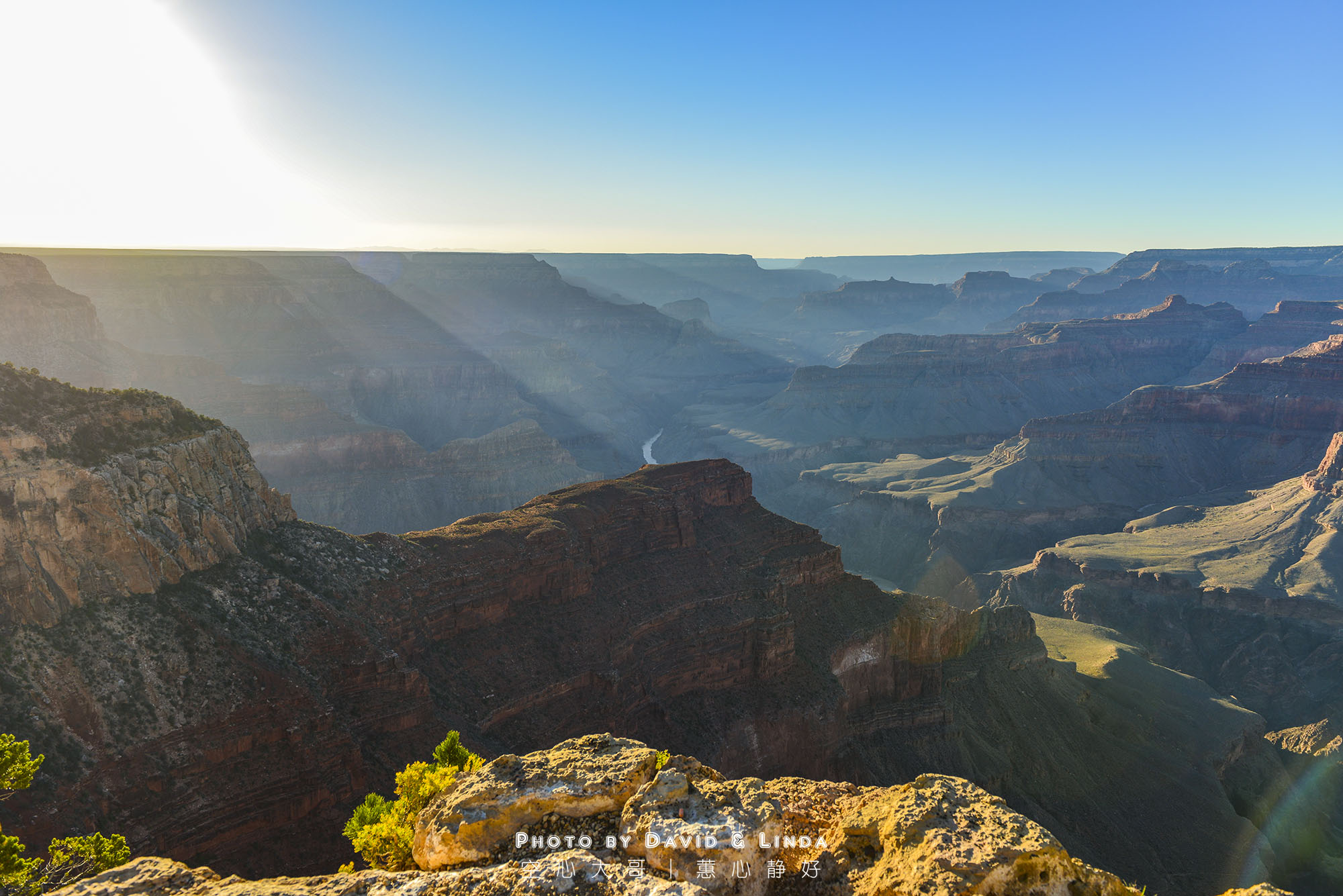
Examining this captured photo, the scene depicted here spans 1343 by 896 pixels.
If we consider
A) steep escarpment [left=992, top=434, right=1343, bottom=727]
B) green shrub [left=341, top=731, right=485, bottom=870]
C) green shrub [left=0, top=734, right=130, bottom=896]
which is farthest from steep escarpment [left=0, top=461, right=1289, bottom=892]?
steep escarpment [left=992, top=434, right=1343, bottom=727]

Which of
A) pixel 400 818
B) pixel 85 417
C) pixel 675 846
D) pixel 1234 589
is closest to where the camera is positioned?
pixel 675 846

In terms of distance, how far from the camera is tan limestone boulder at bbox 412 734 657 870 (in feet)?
60.0

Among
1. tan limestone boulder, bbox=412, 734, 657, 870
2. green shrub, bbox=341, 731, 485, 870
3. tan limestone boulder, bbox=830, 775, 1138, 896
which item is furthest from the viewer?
green shrub, bbox=341, 731, 485, 870

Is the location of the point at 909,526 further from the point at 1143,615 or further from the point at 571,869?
the point at 571,869

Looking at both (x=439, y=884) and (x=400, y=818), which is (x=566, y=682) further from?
(x=439, y=884)

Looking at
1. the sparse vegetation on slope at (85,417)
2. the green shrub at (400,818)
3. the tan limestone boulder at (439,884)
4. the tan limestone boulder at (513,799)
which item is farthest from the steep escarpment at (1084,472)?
the tan limestone boulder at (439,884)

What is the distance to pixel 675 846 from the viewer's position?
1736 centimetres

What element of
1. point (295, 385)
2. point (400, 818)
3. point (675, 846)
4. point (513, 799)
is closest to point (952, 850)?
point (675, 846)

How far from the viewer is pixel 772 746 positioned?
54469 mm

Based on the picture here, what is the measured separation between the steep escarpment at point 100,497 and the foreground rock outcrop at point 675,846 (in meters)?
20.9

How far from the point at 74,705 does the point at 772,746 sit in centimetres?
3958

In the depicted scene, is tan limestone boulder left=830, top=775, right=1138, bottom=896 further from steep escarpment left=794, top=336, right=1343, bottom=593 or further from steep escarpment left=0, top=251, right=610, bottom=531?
steep escarpment left=0, top=251, right=610, bottom=531

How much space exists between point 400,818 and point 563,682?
82.9 ft

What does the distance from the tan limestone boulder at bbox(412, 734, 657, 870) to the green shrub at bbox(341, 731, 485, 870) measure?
1.79 meters
